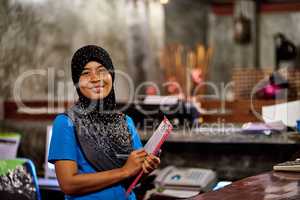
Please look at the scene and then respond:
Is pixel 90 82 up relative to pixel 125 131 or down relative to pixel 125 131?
up

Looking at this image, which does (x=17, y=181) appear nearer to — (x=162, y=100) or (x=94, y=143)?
(x=162, y=100)

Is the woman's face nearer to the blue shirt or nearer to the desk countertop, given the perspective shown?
the blue shirt

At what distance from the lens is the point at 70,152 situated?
1886 millimetres

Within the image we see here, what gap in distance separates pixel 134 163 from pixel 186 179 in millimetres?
1348

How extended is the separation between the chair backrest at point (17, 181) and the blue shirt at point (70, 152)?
3.91 feet

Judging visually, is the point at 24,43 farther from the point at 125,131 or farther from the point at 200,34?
the point at 200,34

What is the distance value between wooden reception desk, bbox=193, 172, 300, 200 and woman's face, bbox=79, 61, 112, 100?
52cm

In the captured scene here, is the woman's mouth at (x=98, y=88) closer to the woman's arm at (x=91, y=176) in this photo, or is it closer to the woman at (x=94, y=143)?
the woman at (x=94, y=143)

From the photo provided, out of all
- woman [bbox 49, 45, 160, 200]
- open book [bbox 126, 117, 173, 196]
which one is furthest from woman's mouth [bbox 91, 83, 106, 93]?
open book [bbox 126, 117, 173, 196]

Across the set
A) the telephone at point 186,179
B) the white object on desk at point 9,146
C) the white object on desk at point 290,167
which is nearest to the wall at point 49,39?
the white object on desk at point 9,146

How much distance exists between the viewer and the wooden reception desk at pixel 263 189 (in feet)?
6.08

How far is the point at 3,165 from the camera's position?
3078mm

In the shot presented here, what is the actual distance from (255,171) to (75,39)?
2.76m

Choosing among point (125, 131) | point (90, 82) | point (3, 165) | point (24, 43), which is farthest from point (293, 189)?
point (24, 43)
